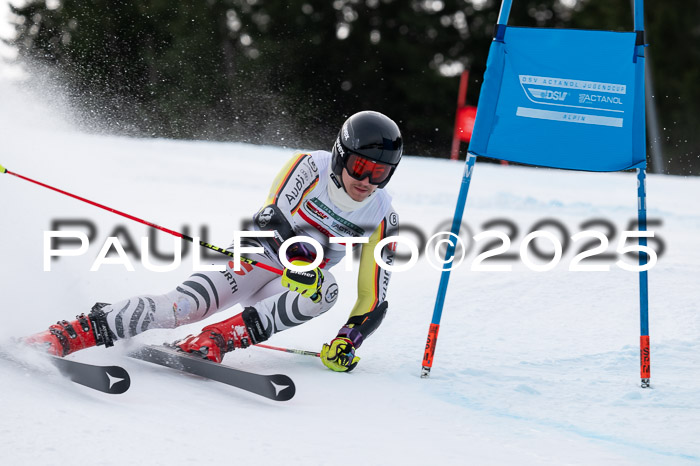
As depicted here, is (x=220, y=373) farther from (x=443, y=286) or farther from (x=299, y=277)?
(x=443, y=286)

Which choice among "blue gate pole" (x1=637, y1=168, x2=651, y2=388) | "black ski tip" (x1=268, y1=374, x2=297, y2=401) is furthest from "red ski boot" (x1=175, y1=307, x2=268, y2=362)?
"blue gate pole" (x1=637, y1=168, x2=651, y2=388)

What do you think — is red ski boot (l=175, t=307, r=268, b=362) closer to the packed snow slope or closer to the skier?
the skier

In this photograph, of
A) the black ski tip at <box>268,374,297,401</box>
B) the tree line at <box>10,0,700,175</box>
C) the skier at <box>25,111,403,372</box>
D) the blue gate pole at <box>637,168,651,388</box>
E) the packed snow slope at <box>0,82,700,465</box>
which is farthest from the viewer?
the tree line at <box>10,0,700,175</box>

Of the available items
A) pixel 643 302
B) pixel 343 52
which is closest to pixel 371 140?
pixel 643 302

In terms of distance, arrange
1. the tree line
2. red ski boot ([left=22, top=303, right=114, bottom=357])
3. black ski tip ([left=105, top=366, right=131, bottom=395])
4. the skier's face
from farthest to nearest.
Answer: the tree line < the skier's face < red ski boot ([left=22, top=303, right=114, bottom=357]) < black ski tip ([left=105, top=366, right=131, bottom=395])

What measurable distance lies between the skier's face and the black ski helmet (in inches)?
1.8

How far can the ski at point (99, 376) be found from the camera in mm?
2748

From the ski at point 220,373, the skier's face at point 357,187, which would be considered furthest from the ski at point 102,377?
the skier's face at point 357,187

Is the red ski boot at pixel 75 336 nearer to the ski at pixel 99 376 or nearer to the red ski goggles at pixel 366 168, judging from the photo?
the ski at pixel 99 376

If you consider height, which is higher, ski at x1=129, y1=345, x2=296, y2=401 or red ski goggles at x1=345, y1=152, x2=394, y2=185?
red ski goggles at x1=345, y1=152, x2=394, y2=185

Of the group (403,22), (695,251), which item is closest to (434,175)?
(695,251)

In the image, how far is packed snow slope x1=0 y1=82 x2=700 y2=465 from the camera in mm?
2467

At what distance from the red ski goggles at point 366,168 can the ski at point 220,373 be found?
1060mm

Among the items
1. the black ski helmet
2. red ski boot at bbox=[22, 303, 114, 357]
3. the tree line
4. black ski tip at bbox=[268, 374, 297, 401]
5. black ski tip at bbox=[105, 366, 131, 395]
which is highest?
the tree line
